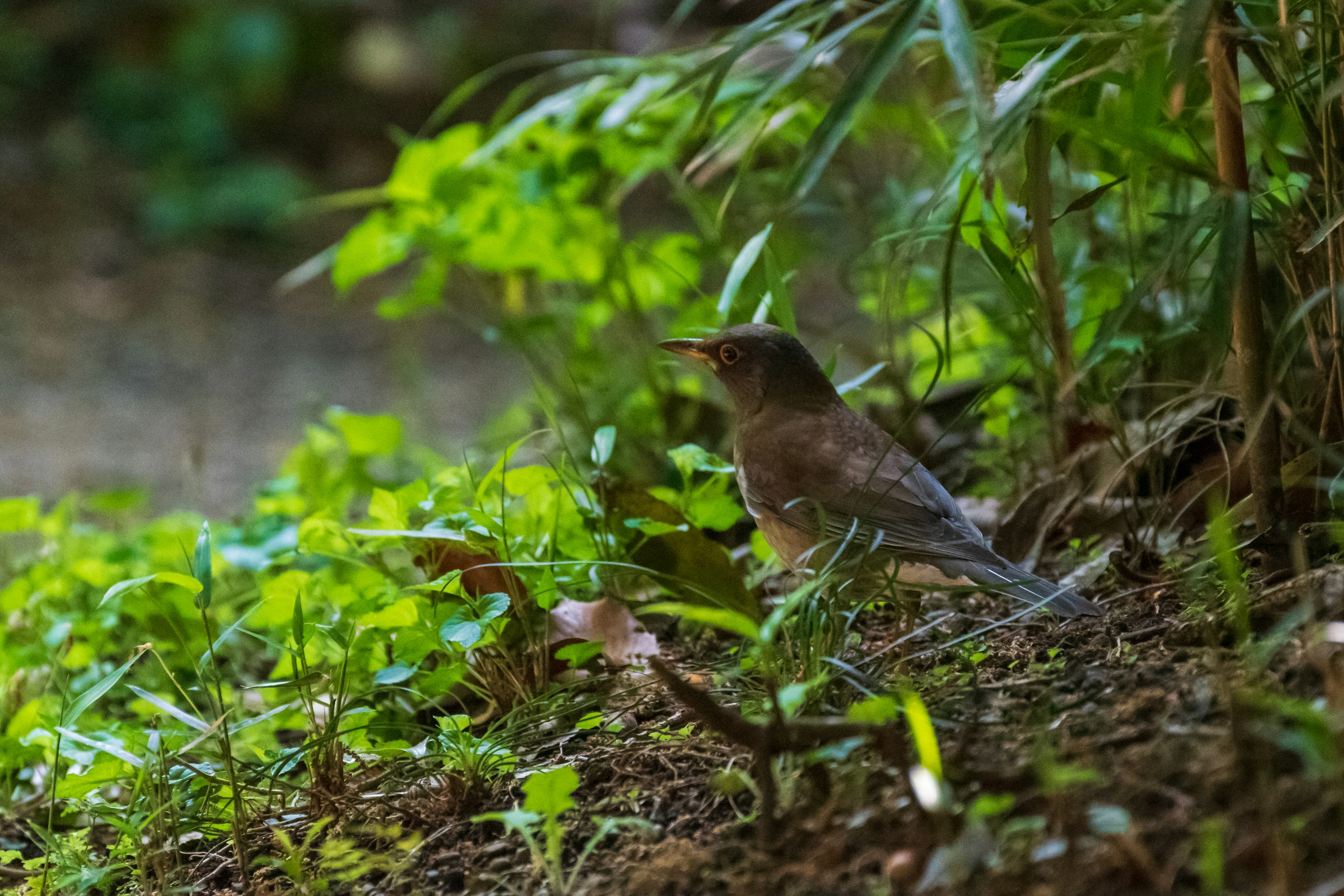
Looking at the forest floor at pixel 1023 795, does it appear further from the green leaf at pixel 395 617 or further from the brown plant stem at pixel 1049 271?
the brown plant stem at pixel 1049 271

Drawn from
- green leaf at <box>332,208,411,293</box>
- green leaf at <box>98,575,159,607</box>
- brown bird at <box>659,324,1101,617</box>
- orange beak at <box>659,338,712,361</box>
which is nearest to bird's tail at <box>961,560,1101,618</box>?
brown bird at <box>659,324,1101,617</box>

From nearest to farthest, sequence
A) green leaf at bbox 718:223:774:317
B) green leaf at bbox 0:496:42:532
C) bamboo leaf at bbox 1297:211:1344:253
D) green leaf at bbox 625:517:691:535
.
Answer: bamboo leaf at bbox 1297:211:1344:253
green leaf at bbox 718:223:774:317
green leaf at bbox 625:517:691:535
green leaf at bbox 0:496:42:532

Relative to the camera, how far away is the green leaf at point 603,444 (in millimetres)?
2312

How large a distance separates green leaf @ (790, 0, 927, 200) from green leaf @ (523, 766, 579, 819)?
83cm

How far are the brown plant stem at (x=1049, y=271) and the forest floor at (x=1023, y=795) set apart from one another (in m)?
0.56

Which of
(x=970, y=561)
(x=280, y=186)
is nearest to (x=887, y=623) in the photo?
(x=970, y=561)

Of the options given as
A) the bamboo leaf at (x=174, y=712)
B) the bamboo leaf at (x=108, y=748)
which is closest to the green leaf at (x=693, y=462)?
the bamboo leaf at (x=174, y=712)

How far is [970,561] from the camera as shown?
2.13 meters

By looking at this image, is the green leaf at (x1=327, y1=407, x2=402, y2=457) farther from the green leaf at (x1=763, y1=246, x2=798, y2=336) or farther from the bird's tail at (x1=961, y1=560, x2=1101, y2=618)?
the bird's tail at (x1=961, y1=560, x2=1101, y2=618)

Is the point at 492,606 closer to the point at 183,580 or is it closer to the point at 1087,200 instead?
the point at 183,580

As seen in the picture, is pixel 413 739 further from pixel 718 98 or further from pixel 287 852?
pixel 718 98

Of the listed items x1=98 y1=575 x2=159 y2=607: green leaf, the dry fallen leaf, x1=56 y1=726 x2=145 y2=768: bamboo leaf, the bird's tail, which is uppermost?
x1=98 y1=575 x2=159 y2=607: green leaf

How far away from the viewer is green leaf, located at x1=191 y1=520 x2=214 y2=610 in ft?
5.95

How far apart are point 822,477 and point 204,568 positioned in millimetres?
1189
